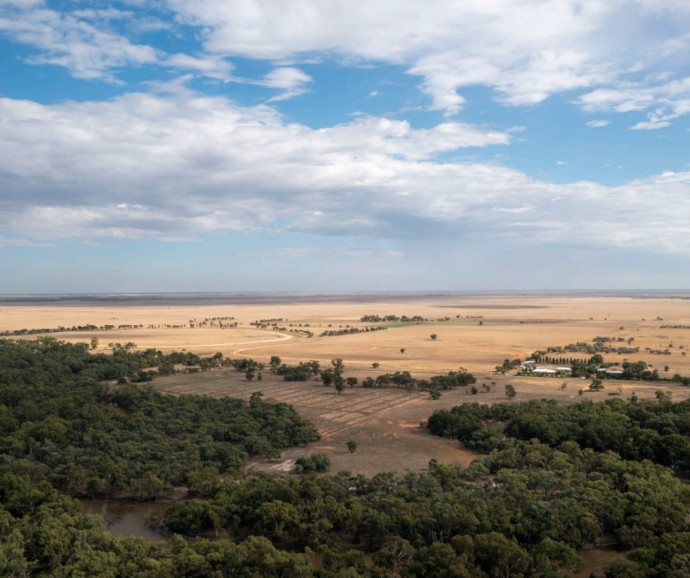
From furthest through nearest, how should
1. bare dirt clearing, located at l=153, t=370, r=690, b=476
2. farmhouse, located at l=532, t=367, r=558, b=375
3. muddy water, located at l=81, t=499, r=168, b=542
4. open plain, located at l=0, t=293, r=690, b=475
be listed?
farmhouse, located at l=532, t=367, r=558, b=375 → open plain, located at l=0, t=293, r=690, b=475 → bare dirt clearing, located at l=153, t=370, r=690, b=476 → muddy water, located at l=81, t=499, r=168, b=542

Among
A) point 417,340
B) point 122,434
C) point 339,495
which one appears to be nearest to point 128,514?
point 122,434

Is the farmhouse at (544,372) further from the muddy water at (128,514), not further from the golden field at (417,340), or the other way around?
the muddy water at (128,514)

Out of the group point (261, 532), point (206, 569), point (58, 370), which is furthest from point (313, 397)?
point (206, 569)

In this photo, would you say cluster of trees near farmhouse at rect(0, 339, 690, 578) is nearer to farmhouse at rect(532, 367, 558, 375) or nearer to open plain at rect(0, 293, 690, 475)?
open plain at rect(0, 293, 690, 475)

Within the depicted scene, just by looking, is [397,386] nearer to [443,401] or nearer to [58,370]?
[443,401]

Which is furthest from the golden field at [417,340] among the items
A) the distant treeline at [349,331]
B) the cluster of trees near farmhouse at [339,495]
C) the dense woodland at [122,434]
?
the cluster of trees near farmhouse at [339,495]

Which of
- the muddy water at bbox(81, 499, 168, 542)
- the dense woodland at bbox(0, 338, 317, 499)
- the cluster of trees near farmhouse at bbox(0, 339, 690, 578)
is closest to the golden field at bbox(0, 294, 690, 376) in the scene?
the dense woodland at bbox(0, 338, 317, 499)
